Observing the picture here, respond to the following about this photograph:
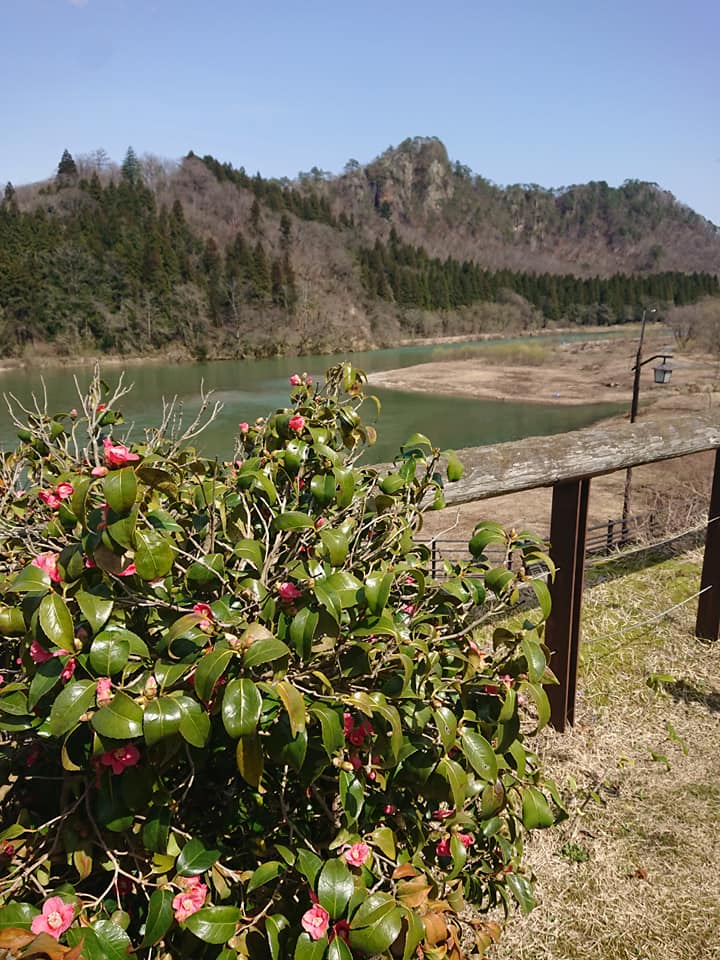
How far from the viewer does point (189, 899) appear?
3.29 feet

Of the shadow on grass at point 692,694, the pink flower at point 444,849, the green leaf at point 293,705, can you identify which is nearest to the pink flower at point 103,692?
the green leaf at point 293,705

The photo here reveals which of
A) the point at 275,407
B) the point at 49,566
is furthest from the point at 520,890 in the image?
the point at 275,407

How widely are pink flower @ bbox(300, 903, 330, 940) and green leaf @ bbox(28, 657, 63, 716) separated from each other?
0.49 meters

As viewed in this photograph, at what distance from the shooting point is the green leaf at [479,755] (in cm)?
108

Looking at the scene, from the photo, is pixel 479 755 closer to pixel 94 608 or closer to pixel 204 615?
pixel 204 615

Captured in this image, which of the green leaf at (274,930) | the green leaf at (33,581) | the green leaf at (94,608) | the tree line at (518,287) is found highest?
the tree line at (518,287)

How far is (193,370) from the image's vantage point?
41.7 m

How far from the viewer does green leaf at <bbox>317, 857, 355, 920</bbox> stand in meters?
0.95

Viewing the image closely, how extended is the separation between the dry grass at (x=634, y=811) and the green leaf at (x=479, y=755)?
93 cm

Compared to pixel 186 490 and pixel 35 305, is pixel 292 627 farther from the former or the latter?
pixel 35 305

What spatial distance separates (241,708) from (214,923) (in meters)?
0.39

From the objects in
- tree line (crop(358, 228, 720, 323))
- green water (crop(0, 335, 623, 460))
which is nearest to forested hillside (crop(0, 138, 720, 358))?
tree line (crop(358, 228, 720, 323))

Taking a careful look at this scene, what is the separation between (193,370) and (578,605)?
41502 mm

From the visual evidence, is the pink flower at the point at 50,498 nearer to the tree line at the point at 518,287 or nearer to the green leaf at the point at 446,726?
the green leaf at the point at 446,726
